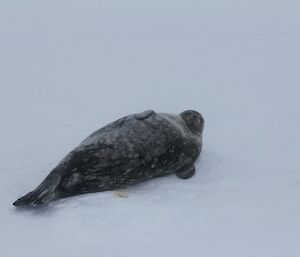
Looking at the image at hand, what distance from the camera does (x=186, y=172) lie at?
207 inches

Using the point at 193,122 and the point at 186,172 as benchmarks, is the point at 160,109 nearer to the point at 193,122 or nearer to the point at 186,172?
the point at 193,122

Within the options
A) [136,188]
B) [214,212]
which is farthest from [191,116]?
[214,212]

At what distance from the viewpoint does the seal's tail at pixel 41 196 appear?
14.7 ft

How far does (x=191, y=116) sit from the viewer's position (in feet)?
19.2

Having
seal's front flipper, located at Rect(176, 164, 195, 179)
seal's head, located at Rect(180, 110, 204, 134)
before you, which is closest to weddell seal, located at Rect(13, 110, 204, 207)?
seal's front flipper, located at Rect(176, 164, 195, 179)

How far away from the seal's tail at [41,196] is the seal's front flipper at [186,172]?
110cm

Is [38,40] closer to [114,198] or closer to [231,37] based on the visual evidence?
[231,37]

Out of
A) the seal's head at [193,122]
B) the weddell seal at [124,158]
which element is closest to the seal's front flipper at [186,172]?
the weddell seal at [124,158]

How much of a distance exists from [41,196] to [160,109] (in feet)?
9.88

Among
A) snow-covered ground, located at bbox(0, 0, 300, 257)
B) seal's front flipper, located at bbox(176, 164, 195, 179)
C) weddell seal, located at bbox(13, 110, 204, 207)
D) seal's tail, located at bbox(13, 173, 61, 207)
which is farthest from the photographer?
seal's front flipper, located at bbox(176, 164, 195, 179)

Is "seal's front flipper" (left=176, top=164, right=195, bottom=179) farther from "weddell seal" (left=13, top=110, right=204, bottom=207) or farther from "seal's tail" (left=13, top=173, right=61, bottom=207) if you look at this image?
"seal's tail" (left=13, top=173, right=61, bottom=207)

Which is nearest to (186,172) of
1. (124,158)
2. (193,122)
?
(124,158)

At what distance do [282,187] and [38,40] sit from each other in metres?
6.09

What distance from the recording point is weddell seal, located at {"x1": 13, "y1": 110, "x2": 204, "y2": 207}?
4711 mm
